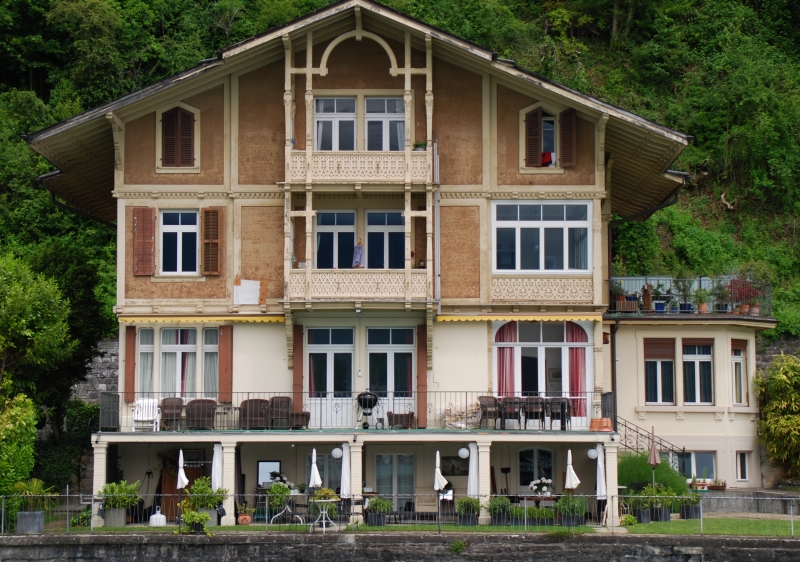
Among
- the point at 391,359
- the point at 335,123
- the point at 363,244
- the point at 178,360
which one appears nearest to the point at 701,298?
the point at 391,359

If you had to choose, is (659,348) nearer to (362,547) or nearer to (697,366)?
(697,366)

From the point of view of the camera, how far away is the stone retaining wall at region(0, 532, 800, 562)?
104 ft

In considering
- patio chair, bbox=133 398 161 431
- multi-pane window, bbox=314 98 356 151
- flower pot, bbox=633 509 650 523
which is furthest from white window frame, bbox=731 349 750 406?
patio chair, bbox=133 398 161 431

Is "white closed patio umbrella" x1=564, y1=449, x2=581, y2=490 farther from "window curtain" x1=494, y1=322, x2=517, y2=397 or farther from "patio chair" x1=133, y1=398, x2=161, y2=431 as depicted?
"patio chair" x1=133, y1=398, x2=161, y2=431

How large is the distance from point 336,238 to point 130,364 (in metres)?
6.96

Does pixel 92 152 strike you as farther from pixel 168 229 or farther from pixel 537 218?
pixel 537 218

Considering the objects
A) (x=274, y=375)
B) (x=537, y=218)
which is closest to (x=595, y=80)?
(x=537, y=218)

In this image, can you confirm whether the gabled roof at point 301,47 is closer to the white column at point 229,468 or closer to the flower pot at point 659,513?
the white column at point 229,468

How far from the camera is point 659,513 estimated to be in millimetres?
35031

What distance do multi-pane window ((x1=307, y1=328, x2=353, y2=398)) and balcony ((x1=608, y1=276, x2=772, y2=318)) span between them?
9523 millimetres

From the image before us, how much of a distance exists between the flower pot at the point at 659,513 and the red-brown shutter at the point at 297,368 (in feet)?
33.4

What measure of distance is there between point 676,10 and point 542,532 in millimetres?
41315

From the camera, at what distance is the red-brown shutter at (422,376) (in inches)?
1500

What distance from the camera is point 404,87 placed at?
1537 inches
